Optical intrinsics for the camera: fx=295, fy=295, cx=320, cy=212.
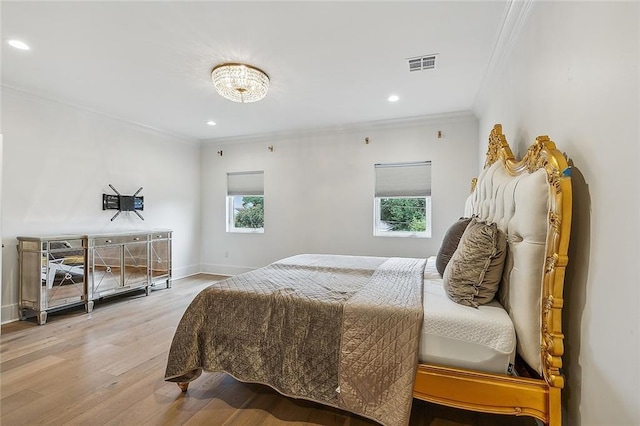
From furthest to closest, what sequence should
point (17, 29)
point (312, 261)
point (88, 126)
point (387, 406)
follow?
1. point (88, 126)
2. point (312, 261)
3. point (17, 29)
4. point (387, 406)

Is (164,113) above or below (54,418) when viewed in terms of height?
above

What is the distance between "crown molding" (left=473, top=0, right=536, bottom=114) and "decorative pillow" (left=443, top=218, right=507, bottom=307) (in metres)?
1.46

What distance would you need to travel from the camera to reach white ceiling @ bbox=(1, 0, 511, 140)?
2.03m

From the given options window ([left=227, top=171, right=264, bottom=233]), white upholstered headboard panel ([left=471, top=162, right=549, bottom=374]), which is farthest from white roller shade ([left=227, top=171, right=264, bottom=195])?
white upholstered headboard panel ([left=471, top=162, right=549, bottom=374])

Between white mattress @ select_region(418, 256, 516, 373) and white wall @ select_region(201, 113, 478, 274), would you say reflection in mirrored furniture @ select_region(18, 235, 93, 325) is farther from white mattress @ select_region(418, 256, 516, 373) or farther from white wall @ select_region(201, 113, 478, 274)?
white mattress @ select_region(418, 256, 516, 373)

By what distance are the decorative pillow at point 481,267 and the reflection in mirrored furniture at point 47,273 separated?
3.97m

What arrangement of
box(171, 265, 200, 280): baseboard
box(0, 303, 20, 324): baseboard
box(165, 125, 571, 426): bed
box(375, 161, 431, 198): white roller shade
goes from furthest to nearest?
box(171, 265, 200, 280): baseboard → box(375, 161, 431, 198): white roller shade → box(0, 303, 20, 324): baseboard → box(165, 125, 571, 426): bed

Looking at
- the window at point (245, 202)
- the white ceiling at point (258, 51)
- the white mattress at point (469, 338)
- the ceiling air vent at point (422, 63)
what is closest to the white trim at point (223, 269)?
the window at point (245, 202)

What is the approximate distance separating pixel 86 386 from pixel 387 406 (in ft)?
6.61

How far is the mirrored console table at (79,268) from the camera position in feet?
10.3

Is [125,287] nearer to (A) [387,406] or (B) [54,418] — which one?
(B) [54,418]

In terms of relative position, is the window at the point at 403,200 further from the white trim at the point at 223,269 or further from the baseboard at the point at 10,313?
the baseboard at the point at 10,313

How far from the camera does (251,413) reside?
5.78 feet

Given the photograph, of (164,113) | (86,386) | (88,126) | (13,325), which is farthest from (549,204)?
(88,126)
